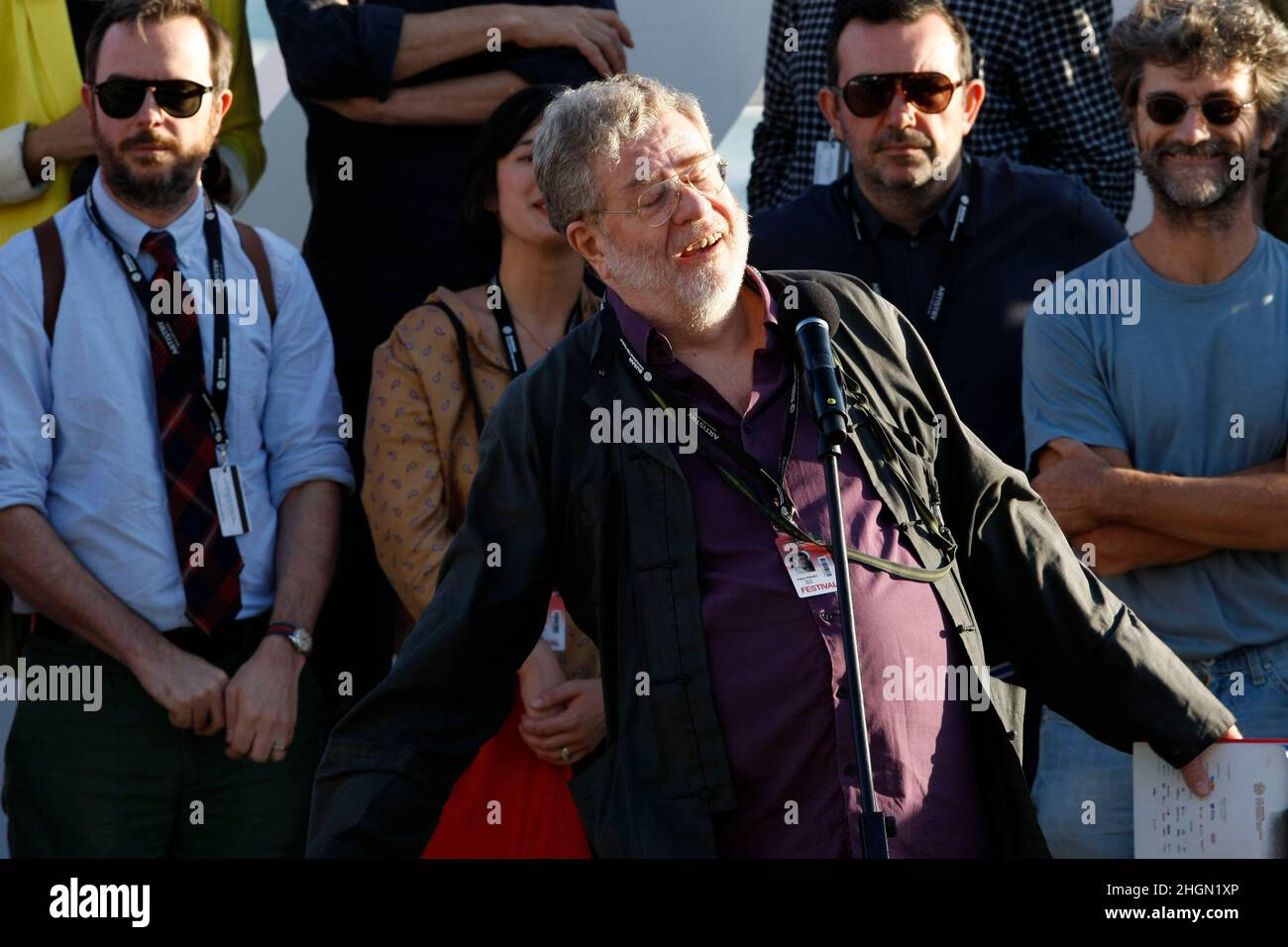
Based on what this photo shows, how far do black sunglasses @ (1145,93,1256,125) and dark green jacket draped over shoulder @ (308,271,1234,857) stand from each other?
170 centimetres

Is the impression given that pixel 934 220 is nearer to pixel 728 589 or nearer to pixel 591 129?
pixel 591 129

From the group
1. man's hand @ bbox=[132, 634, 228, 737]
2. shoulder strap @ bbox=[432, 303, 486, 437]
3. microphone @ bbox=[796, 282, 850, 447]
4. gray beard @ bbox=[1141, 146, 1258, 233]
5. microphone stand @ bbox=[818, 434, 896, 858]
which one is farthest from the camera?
shoulder strap @ bbox=[432, 303, 486, 437]

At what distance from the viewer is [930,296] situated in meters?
5.17

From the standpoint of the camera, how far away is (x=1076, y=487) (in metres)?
4.59

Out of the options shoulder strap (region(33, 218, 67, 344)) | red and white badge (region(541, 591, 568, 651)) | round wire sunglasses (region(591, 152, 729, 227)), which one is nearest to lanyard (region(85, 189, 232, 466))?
shoulder strap (region(33, 218, 67, 344))

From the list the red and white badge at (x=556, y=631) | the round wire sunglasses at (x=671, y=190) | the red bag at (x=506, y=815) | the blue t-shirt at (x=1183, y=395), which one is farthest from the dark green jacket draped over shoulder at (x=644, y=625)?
the red and white badge at (x=556, y=631)

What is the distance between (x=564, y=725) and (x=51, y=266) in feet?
6.17

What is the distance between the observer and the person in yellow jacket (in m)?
5.48

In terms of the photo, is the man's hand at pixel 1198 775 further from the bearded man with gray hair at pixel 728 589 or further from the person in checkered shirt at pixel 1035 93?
the person in checkered shirt at pixel 1035 93

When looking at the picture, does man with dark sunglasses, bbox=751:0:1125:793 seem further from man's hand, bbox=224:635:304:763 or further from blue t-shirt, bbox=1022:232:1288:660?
man's hand, bbox=224:635:304:763

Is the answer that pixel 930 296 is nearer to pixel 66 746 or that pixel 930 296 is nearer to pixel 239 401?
pixel 239 401

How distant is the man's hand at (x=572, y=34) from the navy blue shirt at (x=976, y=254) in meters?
0.73

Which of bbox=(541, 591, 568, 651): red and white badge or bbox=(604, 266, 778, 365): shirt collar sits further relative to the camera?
bbox=(541, 591, 568, 651): red and white badge

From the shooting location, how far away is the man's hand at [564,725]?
181 inches
